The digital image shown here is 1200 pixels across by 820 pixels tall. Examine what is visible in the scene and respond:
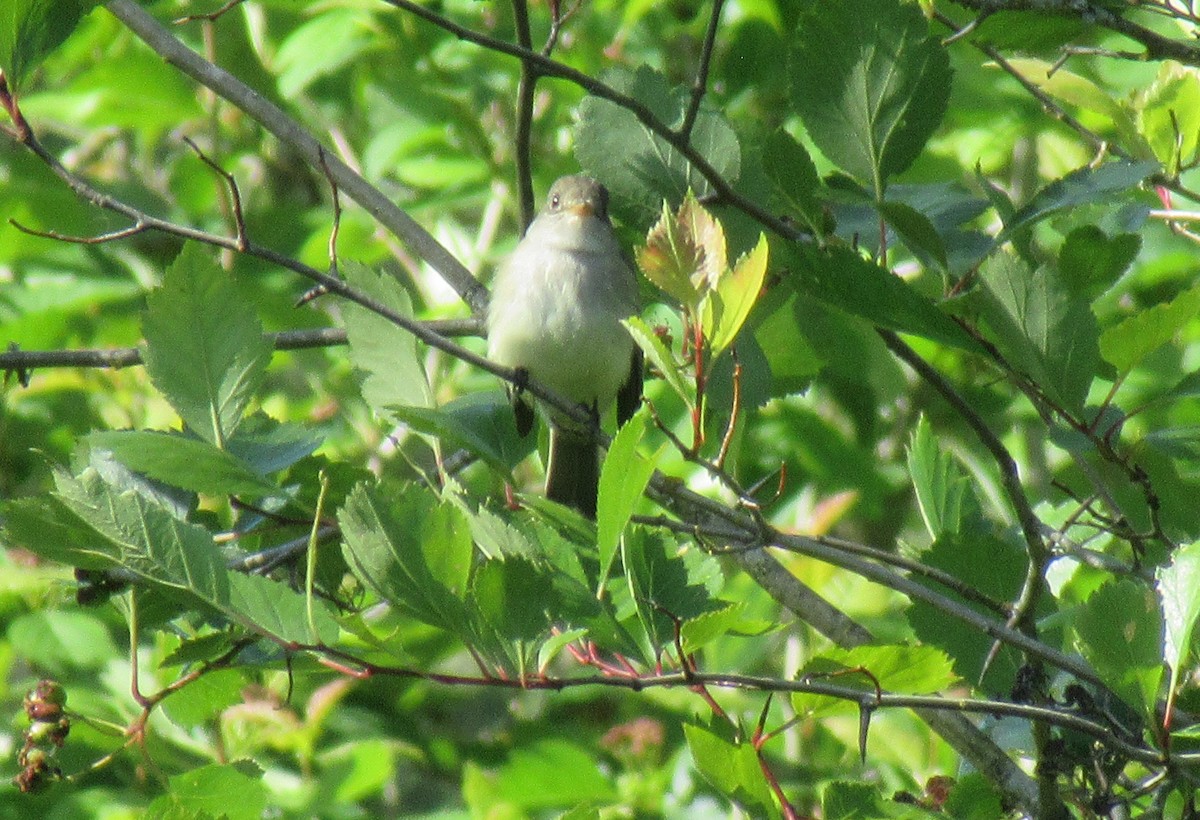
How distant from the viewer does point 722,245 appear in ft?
5.80

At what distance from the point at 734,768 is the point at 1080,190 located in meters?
0.83

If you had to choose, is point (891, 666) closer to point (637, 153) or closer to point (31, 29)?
point (637, 153)

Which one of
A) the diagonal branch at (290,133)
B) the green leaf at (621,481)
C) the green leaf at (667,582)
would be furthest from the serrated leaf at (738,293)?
the diagonal branch at (290,133)

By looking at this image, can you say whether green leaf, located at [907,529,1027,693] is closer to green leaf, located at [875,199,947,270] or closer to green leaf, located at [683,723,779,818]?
green leaf, located at [683,723,779,818]

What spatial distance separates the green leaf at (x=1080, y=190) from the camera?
1.83 m

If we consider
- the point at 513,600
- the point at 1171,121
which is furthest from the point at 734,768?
the point at 1171,121

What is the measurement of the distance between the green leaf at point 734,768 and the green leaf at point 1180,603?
0.49 meters

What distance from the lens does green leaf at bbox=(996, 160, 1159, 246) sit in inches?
71.9

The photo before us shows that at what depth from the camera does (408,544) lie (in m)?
1.66

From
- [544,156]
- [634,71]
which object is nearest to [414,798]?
[544,156]

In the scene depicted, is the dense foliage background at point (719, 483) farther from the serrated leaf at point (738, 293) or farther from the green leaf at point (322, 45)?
the green leaf at point (322, 45)

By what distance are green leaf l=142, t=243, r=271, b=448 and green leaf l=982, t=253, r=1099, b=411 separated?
979 millimetres

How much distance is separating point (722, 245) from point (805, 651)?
2987 mm

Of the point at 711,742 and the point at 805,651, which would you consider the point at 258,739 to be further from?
the point at 711,742
